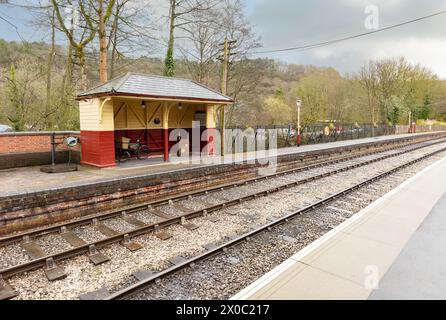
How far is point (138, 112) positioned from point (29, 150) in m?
4.34

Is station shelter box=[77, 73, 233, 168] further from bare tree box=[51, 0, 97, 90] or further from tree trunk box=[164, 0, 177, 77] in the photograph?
bare tree box=[51, 0, 97, 90]

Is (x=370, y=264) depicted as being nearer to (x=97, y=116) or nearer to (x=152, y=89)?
(x=152, y=89)

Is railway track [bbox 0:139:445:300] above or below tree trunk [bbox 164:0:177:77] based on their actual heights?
below

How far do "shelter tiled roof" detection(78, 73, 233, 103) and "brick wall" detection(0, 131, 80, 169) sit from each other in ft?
7.30

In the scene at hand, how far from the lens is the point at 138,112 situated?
12.5m

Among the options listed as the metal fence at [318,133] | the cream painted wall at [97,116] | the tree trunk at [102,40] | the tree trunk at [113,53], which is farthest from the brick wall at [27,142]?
the metal fence at [318,133]

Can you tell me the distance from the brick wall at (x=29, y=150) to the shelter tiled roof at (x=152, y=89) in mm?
2226

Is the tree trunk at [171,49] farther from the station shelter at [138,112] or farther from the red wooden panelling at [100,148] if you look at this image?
the red wooden panelling at [100,148]

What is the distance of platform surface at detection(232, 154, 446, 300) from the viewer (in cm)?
363

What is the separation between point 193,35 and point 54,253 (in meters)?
20.1

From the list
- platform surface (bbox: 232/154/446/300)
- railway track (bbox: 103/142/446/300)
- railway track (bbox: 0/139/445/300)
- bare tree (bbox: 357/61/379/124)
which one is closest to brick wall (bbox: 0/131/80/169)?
railway track (bbox: 0/139/445/300)

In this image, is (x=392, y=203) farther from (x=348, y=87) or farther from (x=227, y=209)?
(x=348, y=87)

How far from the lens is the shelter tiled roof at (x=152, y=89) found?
10.0 meters

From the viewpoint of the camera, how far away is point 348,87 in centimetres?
4228
